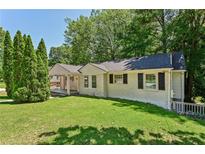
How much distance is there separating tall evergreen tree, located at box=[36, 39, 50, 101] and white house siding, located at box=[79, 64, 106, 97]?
179 inches

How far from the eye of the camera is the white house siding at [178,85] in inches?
553

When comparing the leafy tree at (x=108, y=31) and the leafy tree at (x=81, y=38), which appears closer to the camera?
the leafy tree at (x=108, y=31)

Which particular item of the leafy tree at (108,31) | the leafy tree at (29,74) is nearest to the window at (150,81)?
the leafy tree at (29,74)

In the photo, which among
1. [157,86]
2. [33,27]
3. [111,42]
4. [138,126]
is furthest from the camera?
[111,42]

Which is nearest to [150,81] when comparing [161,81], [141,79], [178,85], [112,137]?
[141,79]

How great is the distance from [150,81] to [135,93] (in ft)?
5.45

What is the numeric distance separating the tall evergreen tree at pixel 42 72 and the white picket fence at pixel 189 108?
870cm

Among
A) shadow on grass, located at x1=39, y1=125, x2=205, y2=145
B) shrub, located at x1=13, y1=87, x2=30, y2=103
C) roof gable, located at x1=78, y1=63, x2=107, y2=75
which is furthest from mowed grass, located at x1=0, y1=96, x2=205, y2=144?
roof gable, located at x1=78, y1=63, x2=107, y2=75

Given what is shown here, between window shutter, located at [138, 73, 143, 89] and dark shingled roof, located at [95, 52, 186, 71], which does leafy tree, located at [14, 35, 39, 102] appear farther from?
window shutter, located at [138, 73, 143, 89]

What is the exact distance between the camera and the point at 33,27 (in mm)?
25109

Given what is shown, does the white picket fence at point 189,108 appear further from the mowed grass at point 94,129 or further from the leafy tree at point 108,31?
the leafy tree at point 108,31
